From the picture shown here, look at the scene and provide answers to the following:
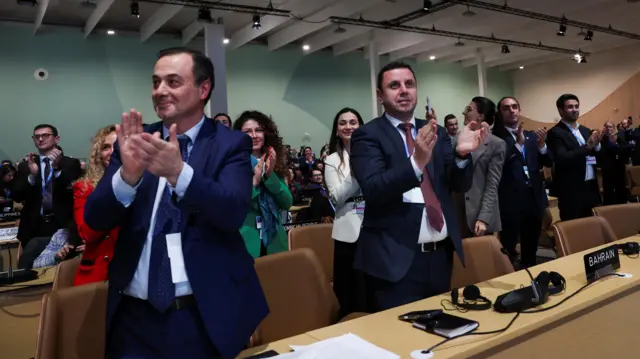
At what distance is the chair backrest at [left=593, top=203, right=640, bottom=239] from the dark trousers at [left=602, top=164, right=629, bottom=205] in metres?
3.68

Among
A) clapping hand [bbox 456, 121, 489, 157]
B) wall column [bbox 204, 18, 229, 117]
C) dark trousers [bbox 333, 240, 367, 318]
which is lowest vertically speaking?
dark trousers [bbox 333, 240, 367, 318]

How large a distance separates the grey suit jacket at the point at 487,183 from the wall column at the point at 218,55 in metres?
6.36

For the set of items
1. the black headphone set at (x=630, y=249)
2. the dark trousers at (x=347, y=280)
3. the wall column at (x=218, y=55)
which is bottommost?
the dark trousers at (x=347, y=280)

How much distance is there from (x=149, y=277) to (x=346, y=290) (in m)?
1.64

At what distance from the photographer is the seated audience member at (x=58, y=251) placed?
110 inches

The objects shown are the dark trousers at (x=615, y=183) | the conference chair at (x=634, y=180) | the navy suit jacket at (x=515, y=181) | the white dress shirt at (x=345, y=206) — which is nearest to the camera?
the white dress shirt at (x=345, y=206)

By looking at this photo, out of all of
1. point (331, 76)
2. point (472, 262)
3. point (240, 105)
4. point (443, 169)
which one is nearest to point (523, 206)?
point (472, 262)

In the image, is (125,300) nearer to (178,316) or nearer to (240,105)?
(178,316)

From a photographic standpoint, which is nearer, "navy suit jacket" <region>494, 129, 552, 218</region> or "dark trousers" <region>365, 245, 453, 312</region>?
"dark trousers" <region>365, 245, 453, 312</region>

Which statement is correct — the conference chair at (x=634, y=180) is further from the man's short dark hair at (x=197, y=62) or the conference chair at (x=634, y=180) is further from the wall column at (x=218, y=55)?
the man's short dark hair at (x=197, y=62)

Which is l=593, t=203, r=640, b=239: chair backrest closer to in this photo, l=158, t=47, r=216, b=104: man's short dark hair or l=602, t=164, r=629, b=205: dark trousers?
l=158, t=47, r=216, b=104: man's short dark hair

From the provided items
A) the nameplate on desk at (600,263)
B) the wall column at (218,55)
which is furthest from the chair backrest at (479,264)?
the wall column at (218,55)

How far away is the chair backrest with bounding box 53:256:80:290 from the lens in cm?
204

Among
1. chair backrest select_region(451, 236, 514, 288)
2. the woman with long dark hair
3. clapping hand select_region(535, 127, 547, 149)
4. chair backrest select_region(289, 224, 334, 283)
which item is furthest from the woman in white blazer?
clapping hand select_region(535, 127, 547, 149)
